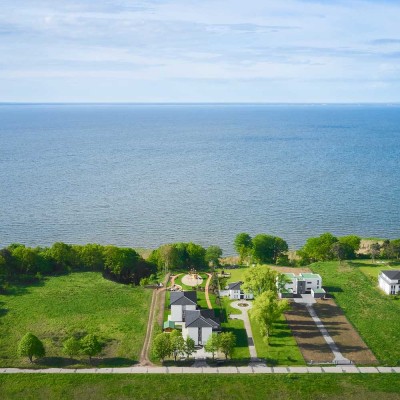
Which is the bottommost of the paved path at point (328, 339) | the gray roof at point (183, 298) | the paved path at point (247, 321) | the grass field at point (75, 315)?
the grass field at point (75, 315)

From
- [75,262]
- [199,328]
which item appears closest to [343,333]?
[199,328]

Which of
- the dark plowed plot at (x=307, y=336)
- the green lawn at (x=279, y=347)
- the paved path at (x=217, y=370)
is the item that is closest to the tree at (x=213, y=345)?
the paved path at (x=217, y=370)

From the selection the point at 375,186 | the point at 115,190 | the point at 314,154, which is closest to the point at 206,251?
the point at 115,190

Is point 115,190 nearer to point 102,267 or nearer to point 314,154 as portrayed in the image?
point 102,267

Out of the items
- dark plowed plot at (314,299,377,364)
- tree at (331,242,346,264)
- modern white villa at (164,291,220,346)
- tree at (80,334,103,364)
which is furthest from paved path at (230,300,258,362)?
tree at (331,242,346,264)

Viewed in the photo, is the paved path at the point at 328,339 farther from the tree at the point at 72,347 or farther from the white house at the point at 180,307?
the tree at the point at 72,347
